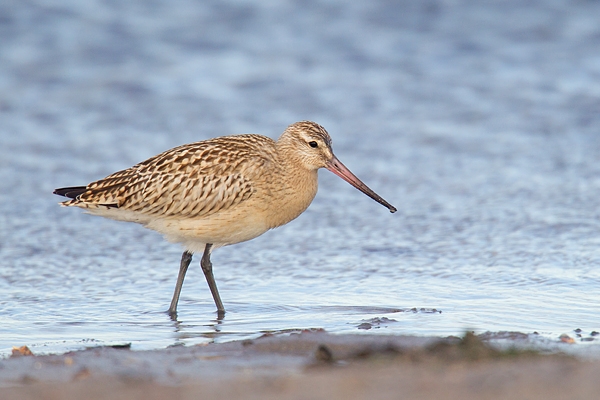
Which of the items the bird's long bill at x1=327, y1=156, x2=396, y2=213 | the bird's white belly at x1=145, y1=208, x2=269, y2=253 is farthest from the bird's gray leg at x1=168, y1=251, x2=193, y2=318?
the bird's long bill at x1=327, y1=156, x2=396, y2=213

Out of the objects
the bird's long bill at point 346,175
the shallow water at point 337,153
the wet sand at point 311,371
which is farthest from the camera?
the bird's long bill at point 346,175

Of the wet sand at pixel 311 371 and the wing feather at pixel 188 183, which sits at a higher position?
the wing feather at pixel 188 183

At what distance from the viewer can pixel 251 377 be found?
475 centimetres

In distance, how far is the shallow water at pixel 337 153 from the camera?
713cm

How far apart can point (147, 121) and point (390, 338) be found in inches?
280

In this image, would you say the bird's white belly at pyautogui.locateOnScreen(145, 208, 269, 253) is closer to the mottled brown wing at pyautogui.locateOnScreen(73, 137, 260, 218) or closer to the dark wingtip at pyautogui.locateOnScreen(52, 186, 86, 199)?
the mottled brown wing at pyautogui.locateOnScreen(73, 137, 260, 218)

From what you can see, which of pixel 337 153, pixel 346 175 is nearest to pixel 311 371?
pixel 346 175

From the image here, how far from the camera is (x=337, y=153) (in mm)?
11375

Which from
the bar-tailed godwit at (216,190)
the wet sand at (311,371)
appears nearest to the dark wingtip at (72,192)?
the bar-tailed godwit at (216,190)

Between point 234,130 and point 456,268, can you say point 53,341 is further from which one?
point 234,130

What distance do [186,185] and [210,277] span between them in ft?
2.34

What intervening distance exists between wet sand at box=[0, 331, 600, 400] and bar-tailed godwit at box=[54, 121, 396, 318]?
1.80 meters

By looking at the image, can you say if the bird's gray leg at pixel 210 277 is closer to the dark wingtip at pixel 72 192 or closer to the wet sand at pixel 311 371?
the dark wingtip at pixel 72 192

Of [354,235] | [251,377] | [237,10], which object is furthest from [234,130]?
[251,377]
